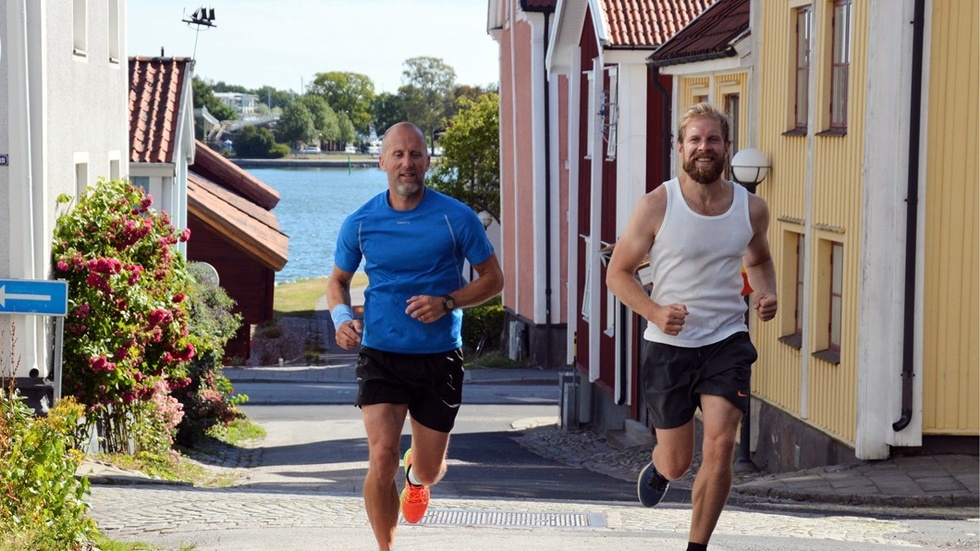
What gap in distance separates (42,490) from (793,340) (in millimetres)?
10184

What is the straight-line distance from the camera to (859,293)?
14039 mm

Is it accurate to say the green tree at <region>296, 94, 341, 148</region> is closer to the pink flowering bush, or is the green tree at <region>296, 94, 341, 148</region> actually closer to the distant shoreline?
the distant shoreline

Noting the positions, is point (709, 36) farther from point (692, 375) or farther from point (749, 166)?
point (692, 375)

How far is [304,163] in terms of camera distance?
174000 mm

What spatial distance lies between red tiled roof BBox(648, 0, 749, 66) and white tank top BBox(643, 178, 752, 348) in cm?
1183

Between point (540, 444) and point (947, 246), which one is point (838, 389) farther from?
point (540, 444)

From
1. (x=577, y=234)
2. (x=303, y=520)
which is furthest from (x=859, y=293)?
(x=577, y=234)

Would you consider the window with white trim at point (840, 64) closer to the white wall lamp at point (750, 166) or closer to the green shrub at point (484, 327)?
the white wall lamp at point (750, 166)

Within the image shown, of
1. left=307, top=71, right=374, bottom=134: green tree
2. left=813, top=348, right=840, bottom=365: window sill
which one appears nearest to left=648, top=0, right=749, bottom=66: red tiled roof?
left=813, top=348, right=840, bottom=365: window sill

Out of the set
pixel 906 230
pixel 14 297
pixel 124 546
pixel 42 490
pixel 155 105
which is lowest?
pixel 124 546

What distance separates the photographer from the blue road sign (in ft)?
43.4

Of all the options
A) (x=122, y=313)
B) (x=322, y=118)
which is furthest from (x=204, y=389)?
(x=322, y=118)

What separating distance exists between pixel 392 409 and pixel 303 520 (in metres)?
2.67

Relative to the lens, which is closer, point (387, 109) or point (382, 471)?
point (382, 471)
